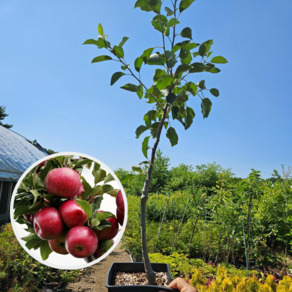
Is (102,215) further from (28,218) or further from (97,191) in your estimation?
(28,218)

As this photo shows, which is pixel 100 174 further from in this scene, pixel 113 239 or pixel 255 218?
pixel 255 218

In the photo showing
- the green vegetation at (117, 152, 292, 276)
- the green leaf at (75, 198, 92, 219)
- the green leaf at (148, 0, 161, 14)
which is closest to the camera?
the green leaf at (75, 198, 92, 219)

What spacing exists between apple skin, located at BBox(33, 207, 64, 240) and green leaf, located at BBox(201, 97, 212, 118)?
817 millimetres

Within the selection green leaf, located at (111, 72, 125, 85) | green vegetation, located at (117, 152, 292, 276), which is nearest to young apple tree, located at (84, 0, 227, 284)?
green leaf, located at (111, 72, 125, 85)

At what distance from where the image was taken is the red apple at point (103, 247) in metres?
0.93

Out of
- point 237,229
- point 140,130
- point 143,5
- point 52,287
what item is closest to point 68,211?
point 140,130

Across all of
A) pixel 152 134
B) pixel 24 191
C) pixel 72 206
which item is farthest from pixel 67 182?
pixel 152 134

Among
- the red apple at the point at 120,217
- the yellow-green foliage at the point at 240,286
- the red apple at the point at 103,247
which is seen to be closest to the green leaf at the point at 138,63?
the red apple at the point at 120,217

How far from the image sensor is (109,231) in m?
0.93

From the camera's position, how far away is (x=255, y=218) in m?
3.73

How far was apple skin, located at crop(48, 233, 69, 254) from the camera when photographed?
89cm

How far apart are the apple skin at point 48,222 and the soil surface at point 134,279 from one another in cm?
66

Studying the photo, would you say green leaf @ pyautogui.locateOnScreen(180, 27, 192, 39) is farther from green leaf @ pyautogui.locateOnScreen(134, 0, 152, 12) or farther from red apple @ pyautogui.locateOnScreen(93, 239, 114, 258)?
red apple @ pyautogui.locateOnScreen(93, 239, 114, 258)

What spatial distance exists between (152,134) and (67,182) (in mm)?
607
